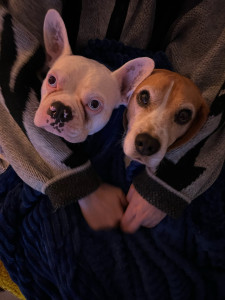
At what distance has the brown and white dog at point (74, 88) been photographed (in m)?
0.63

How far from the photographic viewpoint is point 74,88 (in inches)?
26.5

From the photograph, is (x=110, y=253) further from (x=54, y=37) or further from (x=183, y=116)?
(x=54, y=37)

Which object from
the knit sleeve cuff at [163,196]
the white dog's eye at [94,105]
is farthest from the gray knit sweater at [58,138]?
the white dog's eye at [94,105]

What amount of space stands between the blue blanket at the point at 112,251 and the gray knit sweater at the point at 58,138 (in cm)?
8

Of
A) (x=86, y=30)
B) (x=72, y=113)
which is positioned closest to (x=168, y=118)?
(x=72, y=113)

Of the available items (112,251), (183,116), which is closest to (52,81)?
(183,116)

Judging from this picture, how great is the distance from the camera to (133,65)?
28.6 inches

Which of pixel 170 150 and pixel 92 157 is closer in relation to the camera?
pixel 170 150

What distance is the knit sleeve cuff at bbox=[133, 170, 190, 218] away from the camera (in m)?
0.69

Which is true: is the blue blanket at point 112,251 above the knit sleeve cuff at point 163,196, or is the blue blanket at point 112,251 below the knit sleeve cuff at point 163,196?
below

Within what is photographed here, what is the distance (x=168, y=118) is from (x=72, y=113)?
237mm

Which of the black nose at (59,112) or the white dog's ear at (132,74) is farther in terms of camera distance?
the white dog's ear at (132,74)

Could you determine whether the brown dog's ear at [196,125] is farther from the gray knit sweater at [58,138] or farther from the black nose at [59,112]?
the black nose at [59,112]

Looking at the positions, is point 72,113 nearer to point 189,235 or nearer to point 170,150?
point 170,150
